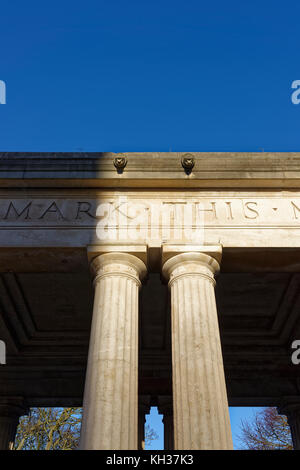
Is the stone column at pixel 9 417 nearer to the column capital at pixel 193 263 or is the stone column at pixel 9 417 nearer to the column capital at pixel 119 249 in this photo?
the column capital at pixel 119 249

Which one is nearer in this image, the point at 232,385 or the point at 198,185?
the point at 198,185

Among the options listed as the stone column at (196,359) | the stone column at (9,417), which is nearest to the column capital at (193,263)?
the stone column at (196,359)

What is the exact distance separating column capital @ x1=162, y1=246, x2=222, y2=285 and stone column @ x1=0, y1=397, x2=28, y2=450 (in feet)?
48.4

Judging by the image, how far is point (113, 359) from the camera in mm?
13367

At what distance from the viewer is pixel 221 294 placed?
75.4 ft

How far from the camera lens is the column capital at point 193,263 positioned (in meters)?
15.6

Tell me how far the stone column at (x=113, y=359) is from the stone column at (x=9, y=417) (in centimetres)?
1345

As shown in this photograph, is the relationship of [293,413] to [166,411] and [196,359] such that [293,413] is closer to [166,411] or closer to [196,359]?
[166,411]

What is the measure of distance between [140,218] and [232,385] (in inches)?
549

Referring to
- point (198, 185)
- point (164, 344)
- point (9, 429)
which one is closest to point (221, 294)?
point (164, 344)

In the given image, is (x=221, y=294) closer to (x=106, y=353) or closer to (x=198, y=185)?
(x=198, y=185)
